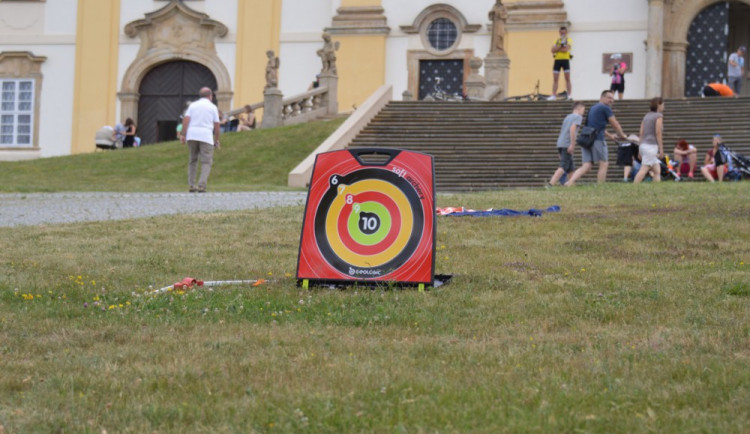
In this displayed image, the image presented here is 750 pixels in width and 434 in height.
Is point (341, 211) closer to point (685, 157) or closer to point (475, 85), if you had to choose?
point (685, 157)

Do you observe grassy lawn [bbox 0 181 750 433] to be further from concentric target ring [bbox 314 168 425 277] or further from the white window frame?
the white window frame

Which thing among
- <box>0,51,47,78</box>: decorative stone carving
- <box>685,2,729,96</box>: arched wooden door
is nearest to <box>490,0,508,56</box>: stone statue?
<box>685,2,729,96</box>: arched wooden door

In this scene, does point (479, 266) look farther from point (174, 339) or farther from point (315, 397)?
point (315, 397)

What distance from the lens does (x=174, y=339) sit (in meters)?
5.27

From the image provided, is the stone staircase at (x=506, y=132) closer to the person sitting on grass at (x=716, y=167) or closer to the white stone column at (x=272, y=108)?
the person sitting on grass at (x=716, y=167)

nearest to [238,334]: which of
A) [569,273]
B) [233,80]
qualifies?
[569,273]

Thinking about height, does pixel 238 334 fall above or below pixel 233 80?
below

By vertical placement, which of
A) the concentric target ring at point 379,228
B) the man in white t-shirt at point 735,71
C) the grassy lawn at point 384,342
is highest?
the man in white t-shirt at point 735,71

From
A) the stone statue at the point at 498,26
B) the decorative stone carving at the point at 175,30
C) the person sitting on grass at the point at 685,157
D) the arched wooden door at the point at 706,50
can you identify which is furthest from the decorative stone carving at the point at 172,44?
the person sitting on grass at the point at 685,157

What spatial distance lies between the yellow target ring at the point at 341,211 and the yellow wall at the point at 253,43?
100 ft

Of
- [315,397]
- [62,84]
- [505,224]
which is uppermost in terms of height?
[62,84]

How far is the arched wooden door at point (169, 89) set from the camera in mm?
38312

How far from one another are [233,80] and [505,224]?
2790cm

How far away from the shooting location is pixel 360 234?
6.84 metres
